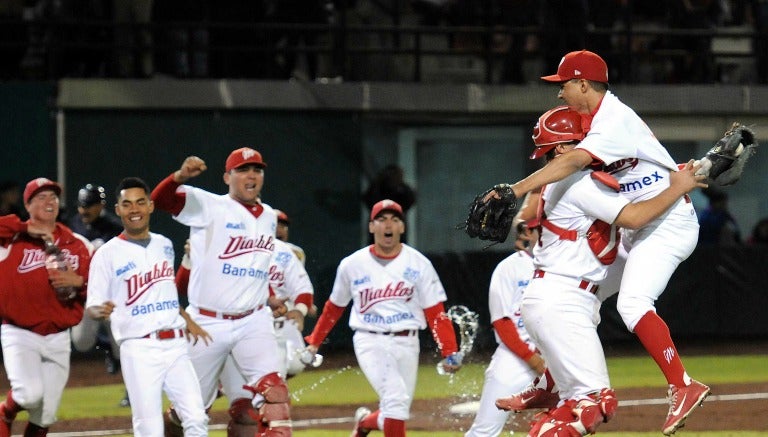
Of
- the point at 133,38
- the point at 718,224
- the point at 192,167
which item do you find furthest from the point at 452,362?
the point at 718,224

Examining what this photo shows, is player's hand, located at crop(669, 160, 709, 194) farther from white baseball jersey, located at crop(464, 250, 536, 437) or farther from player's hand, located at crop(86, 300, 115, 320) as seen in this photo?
player's hand, located at crop(86, 300, 115, 320)

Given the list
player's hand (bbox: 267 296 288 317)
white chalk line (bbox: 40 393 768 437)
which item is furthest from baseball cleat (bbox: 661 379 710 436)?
white chalk line (bbox: 40 393 768 437)

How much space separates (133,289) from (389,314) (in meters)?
2.29

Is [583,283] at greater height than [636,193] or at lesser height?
lesser

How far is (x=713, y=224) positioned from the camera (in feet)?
59.6

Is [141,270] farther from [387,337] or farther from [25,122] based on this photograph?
[25,122]

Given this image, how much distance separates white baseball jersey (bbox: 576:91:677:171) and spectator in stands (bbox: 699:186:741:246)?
451 inches

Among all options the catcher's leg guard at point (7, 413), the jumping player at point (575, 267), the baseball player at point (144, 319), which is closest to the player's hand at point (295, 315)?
the baseball player at point (144, 319)

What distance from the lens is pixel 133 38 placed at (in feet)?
55.4

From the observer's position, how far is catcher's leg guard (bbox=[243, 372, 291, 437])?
337 inches

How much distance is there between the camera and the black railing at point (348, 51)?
54.6 ft

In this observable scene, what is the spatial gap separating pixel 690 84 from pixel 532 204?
1174 centimetres

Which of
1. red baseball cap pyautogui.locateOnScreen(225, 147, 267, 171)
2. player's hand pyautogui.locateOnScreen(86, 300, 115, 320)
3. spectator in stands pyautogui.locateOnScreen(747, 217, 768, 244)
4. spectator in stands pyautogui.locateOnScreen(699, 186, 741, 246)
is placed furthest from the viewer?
spectator in stands pyautogui.locateOnScreen(747, 217, 768, 244)

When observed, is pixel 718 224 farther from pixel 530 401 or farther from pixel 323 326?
pixel 530 401
